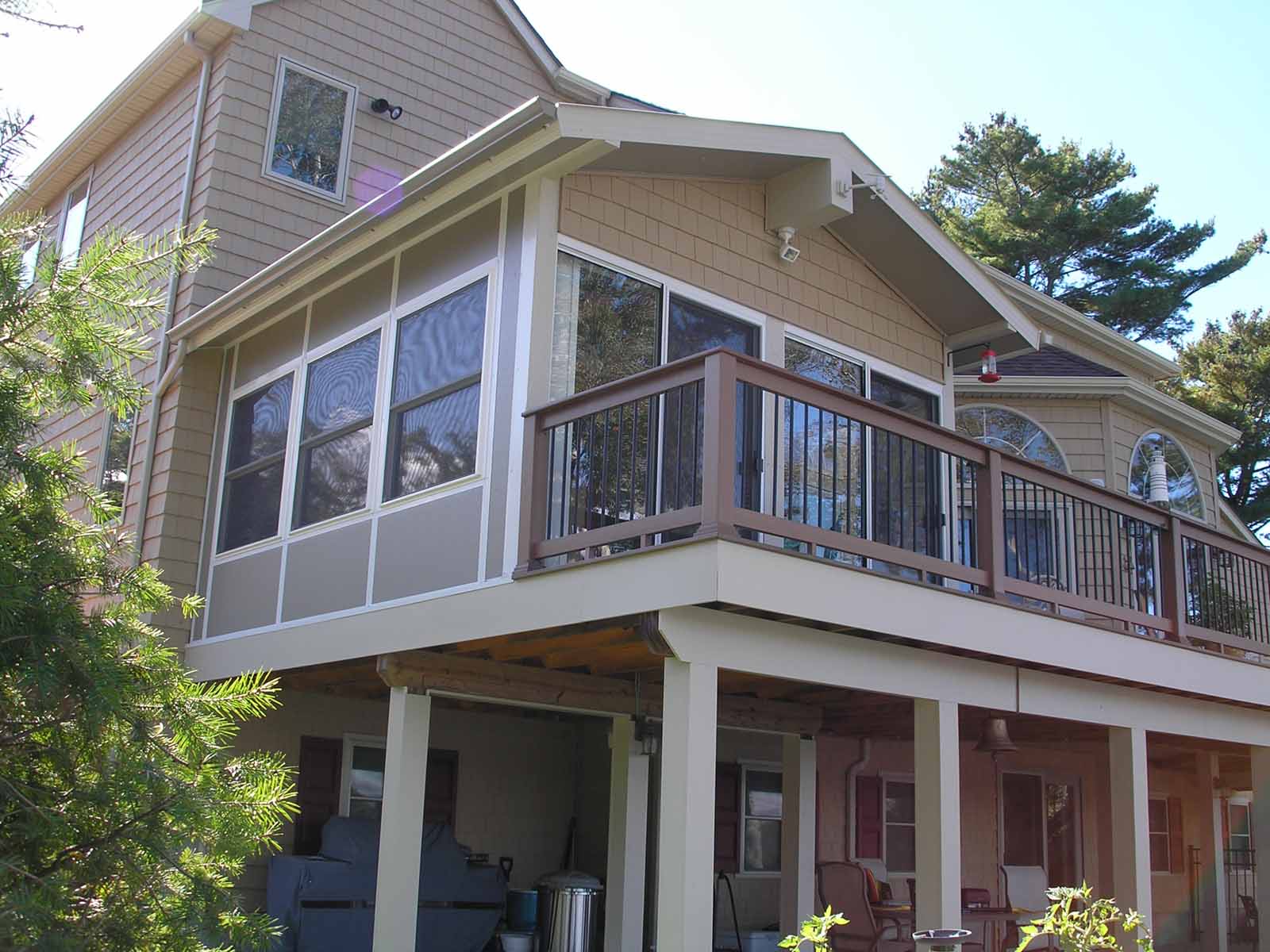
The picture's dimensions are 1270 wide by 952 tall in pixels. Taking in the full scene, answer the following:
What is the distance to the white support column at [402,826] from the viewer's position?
7617mm

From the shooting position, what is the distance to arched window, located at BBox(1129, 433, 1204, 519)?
14680mm

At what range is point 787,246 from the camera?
9.09 m

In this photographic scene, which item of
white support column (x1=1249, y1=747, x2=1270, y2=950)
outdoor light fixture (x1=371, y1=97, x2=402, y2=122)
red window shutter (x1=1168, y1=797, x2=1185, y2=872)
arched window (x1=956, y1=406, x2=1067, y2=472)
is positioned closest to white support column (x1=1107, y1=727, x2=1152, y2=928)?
white support column (x1=1249, y1=747, x2=1270, y2=950)

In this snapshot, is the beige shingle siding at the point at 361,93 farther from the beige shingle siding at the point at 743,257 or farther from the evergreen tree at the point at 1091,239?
the evergreen tree at the point at 1091,239

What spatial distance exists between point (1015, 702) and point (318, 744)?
5899mm

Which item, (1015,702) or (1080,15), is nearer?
(1015,702)

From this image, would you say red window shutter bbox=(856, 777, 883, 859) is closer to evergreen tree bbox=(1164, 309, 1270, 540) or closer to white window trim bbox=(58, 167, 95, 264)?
white window trim bbox=(58, 167, 95, 264)

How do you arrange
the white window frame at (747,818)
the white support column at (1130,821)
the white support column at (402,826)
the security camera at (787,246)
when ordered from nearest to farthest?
1. the white support column at (402,826)
2. the white support column at (1130,821)
3. the security camera at (787,246)
4. the white window frame at (747,818)

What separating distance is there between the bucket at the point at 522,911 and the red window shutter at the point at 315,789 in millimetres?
1713

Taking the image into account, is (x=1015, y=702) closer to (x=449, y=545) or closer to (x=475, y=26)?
(x=449, y=545)

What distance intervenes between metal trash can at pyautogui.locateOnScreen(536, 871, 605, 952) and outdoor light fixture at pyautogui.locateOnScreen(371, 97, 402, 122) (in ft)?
25.0

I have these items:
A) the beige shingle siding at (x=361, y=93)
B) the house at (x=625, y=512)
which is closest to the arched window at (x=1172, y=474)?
the house at (x=625, y=512)

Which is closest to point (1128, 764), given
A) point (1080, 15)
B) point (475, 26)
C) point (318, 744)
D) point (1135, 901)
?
point (1135, 901)

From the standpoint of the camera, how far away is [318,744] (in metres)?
11.0
